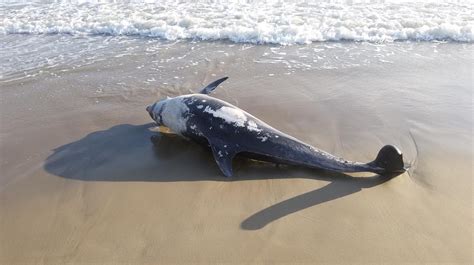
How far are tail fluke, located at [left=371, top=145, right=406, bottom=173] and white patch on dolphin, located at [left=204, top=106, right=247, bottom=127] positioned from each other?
1621 millimetres

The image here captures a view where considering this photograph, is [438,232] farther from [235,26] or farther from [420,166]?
[235,26]

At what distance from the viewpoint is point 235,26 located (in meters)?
9.96

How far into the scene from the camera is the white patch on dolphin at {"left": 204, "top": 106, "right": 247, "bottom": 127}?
16.1 feet

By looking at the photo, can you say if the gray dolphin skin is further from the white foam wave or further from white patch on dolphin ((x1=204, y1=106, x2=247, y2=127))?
the white foam wave

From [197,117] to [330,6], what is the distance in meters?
8.10

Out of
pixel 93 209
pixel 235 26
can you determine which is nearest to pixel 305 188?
pixel 93 209

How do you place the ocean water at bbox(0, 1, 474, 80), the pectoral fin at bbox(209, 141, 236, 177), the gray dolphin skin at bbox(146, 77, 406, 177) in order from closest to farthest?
the gray dolphin skin at bbox(146, 77, 406, 177) < the pectoral fin at bbox(209, 141, 236, 177) < the ocean water at bbox(0, 1, 474, 80)

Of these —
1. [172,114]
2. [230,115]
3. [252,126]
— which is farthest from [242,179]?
[172,114]

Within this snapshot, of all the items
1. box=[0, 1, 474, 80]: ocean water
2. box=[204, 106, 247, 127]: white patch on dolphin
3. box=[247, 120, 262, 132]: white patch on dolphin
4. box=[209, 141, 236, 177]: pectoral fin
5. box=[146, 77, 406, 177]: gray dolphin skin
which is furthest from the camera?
box=[0, 1, 474, 80]: ocean water

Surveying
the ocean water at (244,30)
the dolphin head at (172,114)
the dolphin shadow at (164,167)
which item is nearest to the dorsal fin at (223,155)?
the dolphin shadow at (164,167)

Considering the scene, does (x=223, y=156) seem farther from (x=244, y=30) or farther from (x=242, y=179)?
(x=244, y=30)

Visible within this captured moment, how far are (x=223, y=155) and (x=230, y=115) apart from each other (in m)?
0.59

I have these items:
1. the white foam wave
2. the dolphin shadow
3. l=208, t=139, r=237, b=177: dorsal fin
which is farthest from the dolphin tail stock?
the white foam wave

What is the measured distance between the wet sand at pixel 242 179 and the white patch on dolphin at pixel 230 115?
19.2 inches
